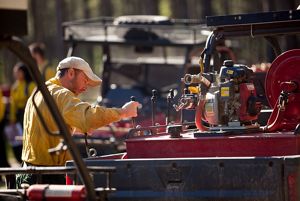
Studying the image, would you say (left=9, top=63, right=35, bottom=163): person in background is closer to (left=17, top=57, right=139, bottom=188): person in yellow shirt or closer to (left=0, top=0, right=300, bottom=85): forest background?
(left=17, top=57, right=139, bottom=188): person in yellow shirt

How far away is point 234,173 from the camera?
21.9 ft

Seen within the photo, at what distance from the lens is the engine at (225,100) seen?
7.41 metres

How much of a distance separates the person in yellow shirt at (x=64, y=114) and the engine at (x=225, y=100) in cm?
46

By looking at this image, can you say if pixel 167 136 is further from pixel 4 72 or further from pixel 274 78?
pixel 4 72

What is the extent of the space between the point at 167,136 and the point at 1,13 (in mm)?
2407

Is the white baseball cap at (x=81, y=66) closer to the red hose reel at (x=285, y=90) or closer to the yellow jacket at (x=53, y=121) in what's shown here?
the yellow jacket at (x=53, y=121)

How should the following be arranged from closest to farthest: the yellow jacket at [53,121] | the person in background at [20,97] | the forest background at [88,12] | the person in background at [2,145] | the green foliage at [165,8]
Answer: the yellow jacket at [53,121] < the person in background at [20,97] < the person in background at [2,145] < the forest background at [88,12] < the green foliage at [165,8]

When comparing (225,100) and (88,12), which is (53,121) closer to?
(225,100)

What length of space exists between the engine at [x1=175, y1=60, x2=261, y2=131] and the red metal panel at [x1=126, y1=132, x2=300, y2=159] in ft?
0.66

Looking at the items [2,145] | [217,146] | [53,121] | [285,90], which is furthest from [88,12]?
[217,146]

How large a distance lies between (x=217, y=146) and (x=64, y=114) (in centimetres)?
119

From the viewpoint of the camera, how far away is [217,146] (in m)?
7.15

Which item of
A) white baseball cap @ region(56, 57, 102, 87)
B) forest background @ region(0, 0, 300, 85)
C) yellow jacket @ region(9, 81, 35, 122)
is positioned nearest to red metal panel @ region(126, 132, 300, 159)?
white baseball cap @ region(56, 57, 102, 87)

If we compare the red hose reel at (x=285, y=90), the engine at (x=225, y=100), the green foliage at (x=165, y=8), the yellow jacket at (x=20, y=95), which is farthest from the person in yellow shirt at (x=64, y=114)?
the green foliage at (x=165, y=8)
